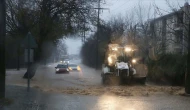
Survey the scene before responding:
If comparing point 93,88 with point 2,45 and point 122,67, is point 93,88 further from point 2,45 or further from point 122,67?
point 2,45

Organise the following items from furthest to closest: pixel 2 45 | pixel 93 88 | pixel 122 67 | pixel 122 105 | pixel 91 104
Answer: pixel 122 67, pixel 93 88, pixel 91 104, pixel 122 105, pixel 2 45

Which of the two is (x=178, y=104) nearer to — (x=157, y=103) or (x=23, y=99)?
(x=157, y=103)

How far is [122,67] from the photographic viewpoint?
27156 mm

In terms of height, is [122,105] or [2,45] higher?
[2,45]

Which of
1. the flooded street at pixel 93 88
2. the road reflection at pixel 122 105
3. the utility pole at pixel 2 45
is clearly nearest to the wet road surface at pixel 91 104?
the road reflection at pixel 122 105

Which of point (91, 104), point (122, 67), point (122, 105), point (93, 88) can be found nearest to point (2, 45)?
point (91, 104)

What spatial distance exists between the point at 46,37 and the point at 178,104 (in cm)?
2056

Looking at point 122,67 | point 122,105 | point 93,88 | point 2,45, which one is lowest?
point 93,88

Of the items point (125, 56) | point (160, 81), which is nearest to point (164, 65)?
point (160, 81)

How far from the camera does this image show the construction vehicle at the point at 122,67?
89.6 feet

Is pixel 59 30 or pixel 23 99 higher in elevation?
pixel 59 30

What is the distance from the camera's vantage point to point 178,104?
48.5 ft

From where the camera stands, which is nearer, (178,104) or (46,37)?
(178,104)

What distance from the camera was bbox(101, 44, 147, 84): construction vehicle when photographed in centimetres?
2731
